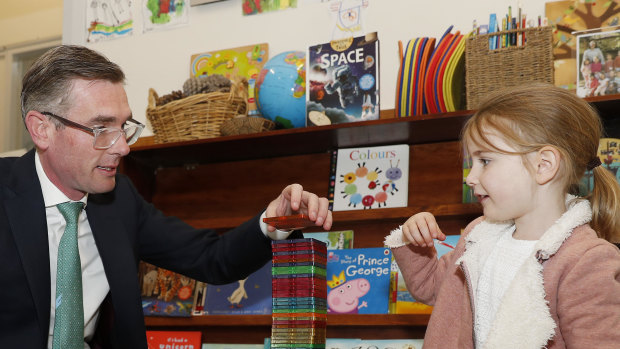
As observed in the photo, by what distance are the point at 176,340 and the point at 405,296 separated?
3.14ft

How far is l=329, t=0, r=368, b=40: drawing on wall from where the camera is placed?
9.18 ft

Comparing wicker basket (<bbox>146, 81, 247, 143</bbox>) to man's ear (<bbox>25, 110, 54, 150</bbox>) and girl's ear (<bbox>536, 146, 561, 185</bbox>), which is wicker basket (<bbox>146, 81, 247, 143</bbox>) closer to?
man's ear (<bbox>25, 110, 54, 150</bbox>)

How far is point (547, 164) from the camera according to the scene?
1.54m

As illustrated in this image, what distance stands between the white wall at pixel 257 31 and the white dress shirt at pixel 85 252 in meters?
1.25

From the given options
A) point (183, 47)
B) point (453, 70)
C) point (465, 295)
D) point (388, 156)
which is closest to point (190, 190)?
point (183, 47)

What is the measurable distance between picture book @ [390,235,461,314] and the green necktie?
3.51ft

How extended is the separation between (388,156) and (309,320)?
1.28 m

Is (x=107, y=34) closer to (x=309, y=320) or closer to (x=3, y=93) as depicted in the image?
(x=3, y=93)

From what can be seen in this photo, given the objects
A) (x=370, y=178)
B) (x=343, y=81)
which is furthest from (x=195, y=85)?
(x=370, y=178)

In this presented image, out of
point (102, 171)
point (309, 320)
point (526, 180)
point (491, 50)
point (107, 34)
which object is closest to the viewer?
point (309, 320)

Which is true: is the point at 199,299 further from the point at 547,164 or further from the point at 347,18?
the point at 547,164

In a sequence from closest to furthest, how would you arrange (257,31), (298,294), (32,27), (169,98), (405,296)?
(298,294) < (405,296) < (169,98) < (257,31) < (32,27)

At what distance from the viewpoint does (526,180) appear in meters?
1.55

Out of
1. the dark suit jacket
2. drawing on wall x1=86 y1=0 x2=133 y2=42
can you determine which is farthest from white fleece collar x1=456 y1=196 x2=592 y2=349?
drawing on wall x1=86 y1=0 x2=133 y2=42
